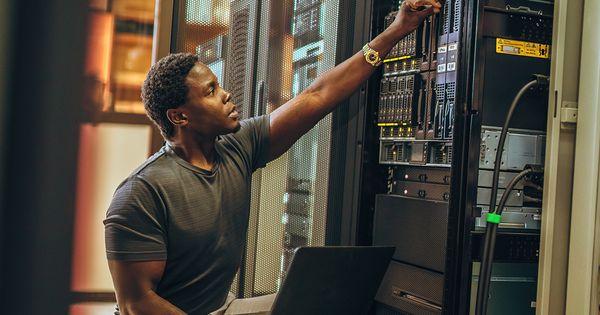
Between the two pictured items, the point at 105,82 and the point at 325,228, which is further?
the point at 105,82

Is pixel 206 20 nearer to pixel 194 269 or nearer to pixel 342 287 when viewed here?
pixel 194 269

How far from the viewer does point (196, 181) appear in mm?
2055

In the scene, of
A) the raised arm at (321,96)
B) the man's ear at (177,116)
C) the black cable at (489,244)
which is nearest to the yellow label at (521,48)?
the black cable at (489,244)

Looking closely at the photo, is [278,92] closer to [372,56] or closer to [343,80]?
[343,80]

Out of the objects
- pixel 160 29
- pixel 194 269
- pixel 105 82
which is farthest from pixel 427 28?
pixel 105 82

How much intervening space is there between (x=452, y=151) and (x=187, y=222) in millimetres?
798

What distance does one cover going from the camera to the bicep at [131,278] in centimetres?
191

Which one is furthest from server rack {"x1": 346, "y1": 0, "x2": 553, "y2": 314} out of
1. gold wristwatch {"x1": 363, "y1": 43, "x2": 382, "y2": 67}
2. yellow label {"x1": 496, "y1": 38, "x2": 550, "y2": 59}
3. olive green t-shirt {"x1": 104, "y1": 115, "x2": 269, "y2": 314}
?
olive green t-shirt {"x1": 104, "y1": 115, "x2": 269, "y2": 314}

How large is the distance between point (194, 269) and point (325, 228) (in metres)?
0.54

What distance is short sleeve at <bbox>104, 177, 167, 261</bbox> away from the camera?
6.23 feet

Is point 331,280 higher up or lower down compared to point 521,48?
lower down

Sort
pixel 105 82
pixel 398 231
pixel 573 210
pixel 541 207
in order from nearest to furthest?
pixel 573 210 < pixel 541 207 < pixel 398 231 < pixel 105 82

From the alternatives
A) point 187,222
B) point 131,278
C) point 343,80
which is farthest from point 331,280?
point 343,80

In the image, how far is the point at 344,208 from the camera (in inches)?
94.5
